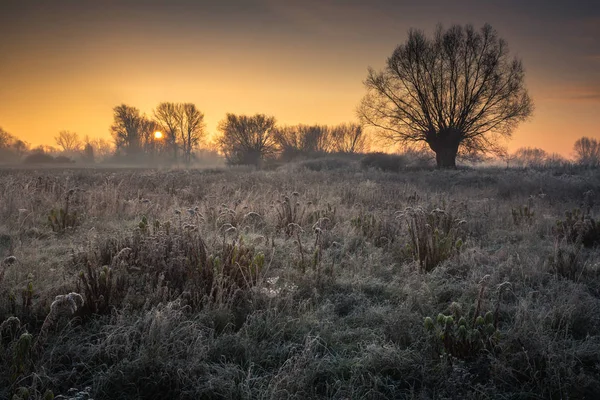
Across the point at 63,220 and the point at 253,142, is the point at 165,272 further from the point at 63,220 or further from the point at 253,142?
the point at 253,142

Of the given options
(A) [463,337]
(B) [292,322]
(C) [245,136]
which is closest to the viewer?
(A) [463,337]

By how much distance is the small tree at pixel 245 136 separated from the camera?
150 feet

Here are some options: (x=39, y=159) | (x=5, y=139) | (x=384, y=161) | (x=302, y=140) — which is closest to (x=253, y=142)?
(x=302, y=140)

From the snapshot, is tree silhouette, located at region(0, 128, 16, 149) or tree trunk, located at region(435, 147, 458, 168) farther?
tree silhouette, located at region(0, 128, 16, 149)

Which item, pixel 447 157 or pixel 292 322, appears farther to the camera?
pixel 447 157

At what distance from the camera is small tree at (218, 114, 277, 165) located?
1799 inches

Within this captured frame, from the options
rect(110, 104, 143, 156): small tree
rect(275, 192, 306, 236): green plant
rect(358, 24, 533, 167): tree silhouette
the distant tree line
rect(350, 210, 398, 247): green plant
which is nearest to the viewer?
rect(350, 210, 398, 247): green plant

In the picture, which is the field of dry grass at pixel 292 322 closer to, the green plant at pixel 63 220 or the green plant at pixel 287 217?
the green plant at pixel 63 220

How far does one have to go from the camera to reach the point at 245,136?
150 feet


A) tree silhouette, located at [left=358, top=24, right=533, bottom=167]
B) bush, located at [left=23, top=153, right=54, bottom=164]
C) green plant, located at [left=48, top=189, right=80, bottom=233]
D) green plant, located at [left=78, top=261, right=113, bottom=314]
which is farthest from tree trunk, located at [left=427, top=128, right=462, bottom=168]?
bush, located at [left=23, top=153, right=54, bottom=164]

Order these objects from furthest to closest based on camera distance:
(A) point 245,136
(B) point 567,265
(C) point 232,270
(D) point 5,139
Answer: (D) point 5,139 < (A) point 245,136 < (B) point 567,265 < (C) point 232,270

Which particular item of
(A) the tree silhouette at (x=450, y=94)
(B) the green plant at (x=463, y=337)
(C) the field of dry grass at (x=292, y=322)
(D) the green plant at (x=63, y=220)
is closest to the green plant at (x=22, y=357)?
(C) the field of dry grass at (x=292, y=322)

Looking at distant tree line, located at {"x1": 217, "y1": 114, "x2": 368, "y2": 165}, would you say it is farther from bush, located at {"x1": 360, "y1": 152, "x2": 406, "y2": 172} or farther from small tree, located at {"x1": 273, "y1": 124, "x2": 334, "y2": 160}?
bush, located at {"x1": 360, "y1": 152, "x2": 406, "y2": 172}

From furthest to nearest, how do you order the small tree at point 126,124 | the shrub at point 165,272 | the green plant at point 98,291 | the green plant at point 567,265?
1. the small tree at point 126,124
2. the green plant at point 567,265
3. the shrub at point 165,272
4. the green plant at point 98,291
